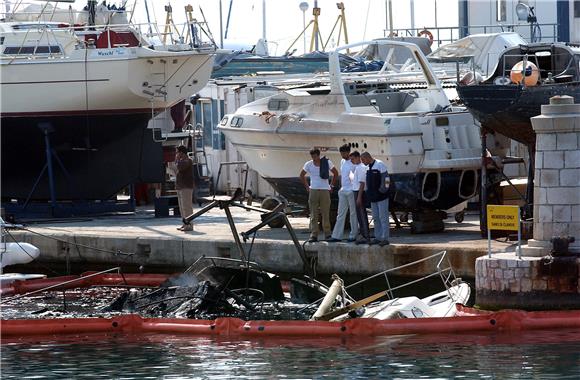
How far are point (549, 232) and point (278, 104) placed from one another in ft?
24.4

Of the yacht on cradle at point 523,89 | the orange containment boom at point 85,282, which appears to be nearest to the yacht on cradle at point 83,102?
the orange containment boom at point 85,282

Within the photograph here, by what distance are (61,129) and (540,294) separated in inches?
542

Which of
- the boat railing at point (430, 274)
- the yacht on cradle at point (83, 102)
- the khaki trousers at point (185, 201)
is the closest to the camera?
the boat railing at point (430, 274)

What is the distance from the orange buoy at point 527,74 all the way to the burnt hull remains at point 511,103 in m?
0.14

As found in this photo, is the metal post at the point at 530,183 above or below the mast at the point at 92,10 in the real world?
below

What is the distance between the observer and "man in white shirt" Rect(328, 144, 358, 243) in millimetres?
23484

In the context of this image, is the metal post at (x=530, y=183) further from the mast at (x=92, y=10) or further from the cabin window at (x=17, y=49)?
the mast at (x=92, y=10)

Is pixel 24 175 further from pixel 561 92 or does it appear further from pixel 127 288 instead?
pixel 561 92

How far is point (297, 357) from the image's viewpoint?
18406 mm

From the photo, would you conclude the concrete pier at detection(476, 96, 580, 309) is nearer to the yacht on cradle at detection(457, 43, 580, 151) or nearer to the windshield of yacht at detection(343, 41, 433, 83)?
the yacht on cradle at detection(457, 43, 580, 151)

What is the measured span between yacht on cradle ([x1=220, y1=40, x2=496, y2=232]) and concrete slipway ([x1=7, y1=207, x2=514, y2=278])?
739 millimetres

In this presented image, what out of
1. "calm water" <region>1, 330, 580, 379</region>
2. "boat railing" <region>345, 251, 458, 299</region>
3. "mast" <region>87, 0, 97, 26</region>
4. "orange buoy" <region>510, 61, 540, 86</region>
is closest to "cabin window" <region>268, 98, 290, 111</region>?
"boat railing" <region>345, 251, 458, 299</region>

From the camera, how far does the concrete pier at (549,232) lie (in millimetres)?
20188

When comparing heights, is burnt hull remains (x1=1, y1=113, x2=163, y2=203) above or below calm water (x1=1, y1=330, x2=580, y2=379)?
above
